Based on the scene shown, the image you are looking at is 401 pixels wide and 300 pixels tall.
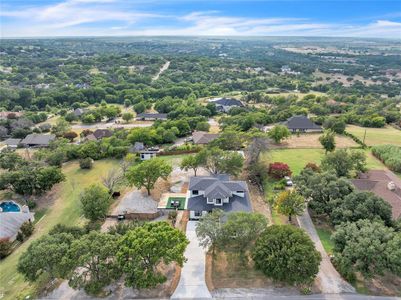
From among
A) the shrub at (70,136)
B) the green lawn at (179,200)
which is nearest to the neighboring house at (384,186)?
the green lawn at (179,200)

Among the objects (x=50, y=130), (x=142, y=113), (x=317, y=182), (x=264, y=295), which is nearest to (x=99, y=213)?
(x=264, y=295)

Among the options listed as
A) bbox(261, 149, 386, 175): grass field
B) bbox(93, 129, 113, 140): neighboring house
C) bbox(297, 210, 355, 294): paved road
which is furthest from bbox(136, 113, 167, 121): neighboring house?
bbox(297, 210, 355, 294): paved road

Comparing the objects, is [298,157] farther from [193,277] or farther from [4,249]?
[4,249]

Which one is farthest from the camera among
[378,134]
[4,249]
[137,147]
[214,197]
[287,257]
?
[378,134]

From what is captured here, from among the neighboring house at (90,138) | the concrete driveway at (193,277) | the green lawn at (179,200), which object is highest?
the green lawn at (179,200)

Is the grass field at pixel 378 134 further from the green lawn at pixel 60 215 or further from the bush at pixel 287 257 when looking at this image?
the green lawn at pixel 60 215

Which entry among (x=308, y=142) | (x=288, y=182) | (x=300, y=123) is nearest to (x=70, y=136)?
(x=288, y=182)
